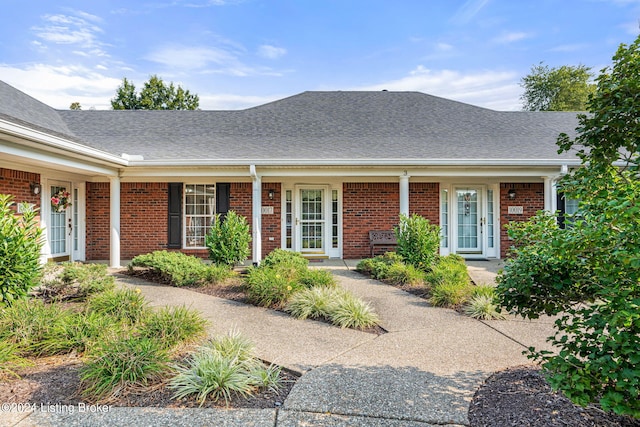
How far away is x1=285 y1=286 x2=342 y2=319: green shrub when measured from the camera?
5258mm

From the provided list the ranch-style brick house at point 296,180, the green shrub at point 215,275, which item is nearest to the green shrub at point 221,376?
the green shrub at point 215,275

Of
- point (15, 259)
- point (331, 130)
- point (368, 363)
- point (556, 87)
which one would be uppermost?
point (556, 87)

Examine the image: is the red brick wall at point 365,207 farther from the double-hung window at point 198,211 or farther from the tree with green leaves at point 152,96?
the tree with green leaves at point 152,96

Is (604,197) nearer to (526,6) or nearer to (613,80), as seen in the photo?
(613,80)

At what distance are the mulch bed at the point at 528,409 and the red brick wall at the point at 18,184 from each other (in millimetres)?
9517

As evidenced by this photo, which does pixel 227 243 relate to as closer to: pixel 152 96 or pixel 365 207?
pixel 365 207

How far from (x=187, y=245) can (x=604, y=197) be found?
10.1 metres

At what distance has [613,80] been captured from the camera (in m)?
2.34

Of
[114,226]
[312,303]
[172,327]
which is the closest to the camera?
[172,327]

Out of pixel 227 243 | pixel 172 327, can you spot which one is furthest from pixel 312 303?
pixel 227 243

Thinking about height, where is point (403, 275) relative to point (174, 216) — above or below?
below

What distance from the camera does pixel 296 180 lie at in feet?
34.8

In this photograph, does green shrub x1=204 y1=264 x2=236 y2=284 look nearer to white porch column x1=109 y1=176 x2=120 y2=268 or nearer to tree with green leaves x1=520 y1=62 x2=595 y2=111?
white porch column x1=109 y1=176 x2=120 y2=268

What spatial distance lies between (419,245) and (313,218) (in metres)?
3.69
